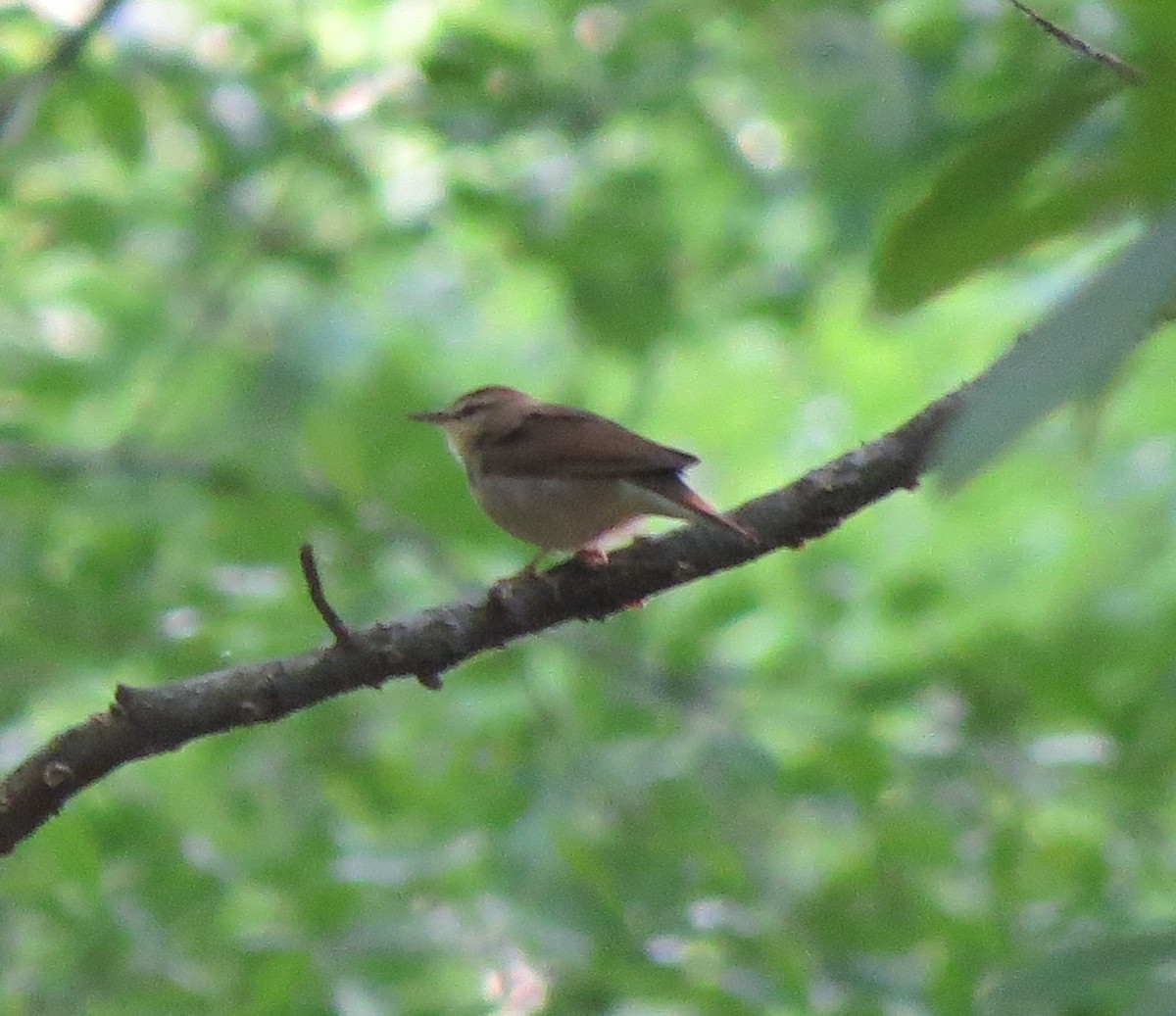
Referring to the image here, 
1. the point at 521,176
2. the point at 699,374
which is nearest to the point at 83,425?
the point at 521,176

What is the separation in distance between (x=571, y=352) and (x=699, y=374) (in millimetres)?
621

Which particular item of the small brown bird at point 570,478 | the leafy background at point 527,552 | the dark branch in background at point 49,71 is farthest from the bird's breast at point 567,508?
the dark branch in background at point 49,71

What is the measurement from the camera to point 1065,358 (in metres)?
0.43

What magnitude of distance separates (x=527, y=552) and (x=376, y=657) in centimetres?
173

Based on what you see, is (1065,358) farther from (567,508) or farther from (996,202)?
(567,508)

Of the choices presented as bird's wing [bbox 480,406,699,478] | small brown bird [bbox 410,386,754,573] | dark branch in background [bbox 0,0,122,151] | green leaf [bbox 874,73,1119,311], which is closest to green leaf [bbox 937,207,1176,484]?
green leaf [bbox 874,73,1119,311]

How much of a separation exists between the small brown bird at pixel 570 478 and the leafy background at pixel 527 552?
0.95ft

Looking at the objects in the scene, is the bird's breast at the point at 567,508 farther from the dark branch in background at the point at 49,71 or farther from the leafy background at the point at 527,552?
the dark branch in background at the point at 49,71

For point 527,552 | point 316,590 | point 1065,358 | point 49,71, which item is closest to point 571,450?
point 527,552

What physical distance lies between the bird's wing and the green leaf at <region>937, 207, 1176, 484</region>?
2505mm

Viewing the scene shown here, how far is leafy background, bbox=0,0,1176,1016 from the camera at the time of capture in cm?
318

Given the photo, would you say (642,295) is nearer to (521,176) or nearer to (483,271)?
(521,176)

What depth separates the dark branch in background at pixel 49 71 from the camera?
3.47 m

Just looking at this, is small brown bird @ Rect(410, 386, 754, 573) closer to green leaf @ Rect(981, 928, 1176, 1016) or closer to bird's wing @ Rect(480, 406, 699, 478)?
bird's wing @ Rect(480, 406, 699, 478)
